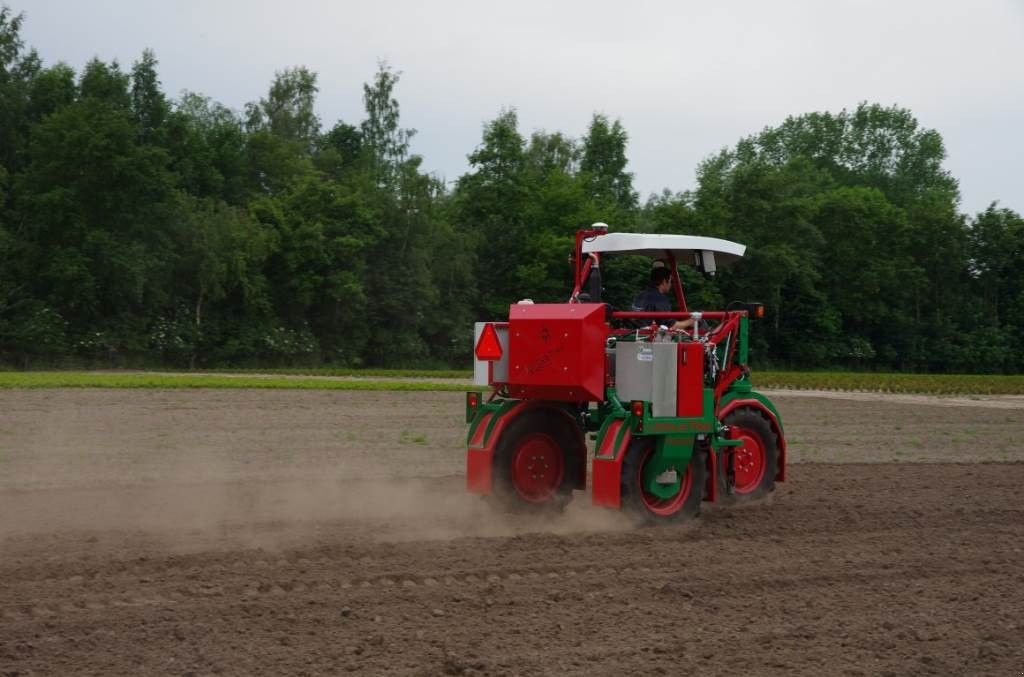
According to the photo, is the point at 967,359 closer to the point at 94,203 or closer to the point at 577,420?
the point at 94,203

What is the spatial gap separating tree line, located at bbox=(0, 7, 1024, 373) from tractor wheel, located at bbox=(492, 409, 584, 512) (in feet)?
67.7

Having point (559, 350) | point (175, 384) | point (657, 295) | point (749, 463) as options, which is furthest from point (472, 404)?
point (175, 384)

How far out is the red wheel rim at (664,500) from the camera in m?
9.15

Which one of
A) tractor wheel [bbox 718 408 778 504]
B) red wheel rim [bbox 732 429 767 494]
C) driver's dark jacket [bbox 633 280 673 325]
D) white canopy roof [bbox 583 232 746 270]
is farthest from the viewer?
red wheel rim [bbox 732 429 767 494]

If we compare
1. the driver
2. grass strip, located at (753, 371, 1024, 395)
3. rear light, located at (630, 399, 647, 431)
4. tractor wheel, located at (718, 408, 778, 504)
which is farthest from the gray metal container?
grass strip, located at (753, 371, 1024, 395)

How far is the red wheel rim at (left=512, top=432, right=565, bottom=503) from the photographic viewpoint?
9656mm

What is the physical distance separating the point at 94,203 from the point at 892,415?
2836 centimetres

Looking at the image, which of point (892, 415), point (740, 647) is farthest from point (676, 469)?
point (892, 415)

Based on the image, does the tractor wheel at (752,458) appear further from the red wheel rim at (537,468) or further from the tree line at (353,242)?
the tree line at (353,242)

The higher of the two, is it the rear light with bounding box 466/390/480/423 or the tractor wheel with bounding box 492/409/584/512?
the rear light with bounding box 466/390/480/423

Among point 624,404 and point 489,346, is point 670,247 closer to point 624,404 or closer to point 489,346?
point 624,404

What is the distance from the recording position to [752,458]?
34.0 ft

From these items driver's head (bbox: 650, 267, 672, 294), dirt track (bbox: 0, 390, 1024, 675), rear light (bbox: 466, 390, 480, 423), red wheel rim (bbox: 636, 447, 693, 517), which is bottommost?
dirt track (bbox: 0, 390, 1024, 675)

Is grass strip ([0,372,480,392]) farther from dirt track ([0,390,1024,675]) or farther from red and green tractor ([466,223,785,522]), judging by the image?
red and green tractor ([466,223,785,522])
